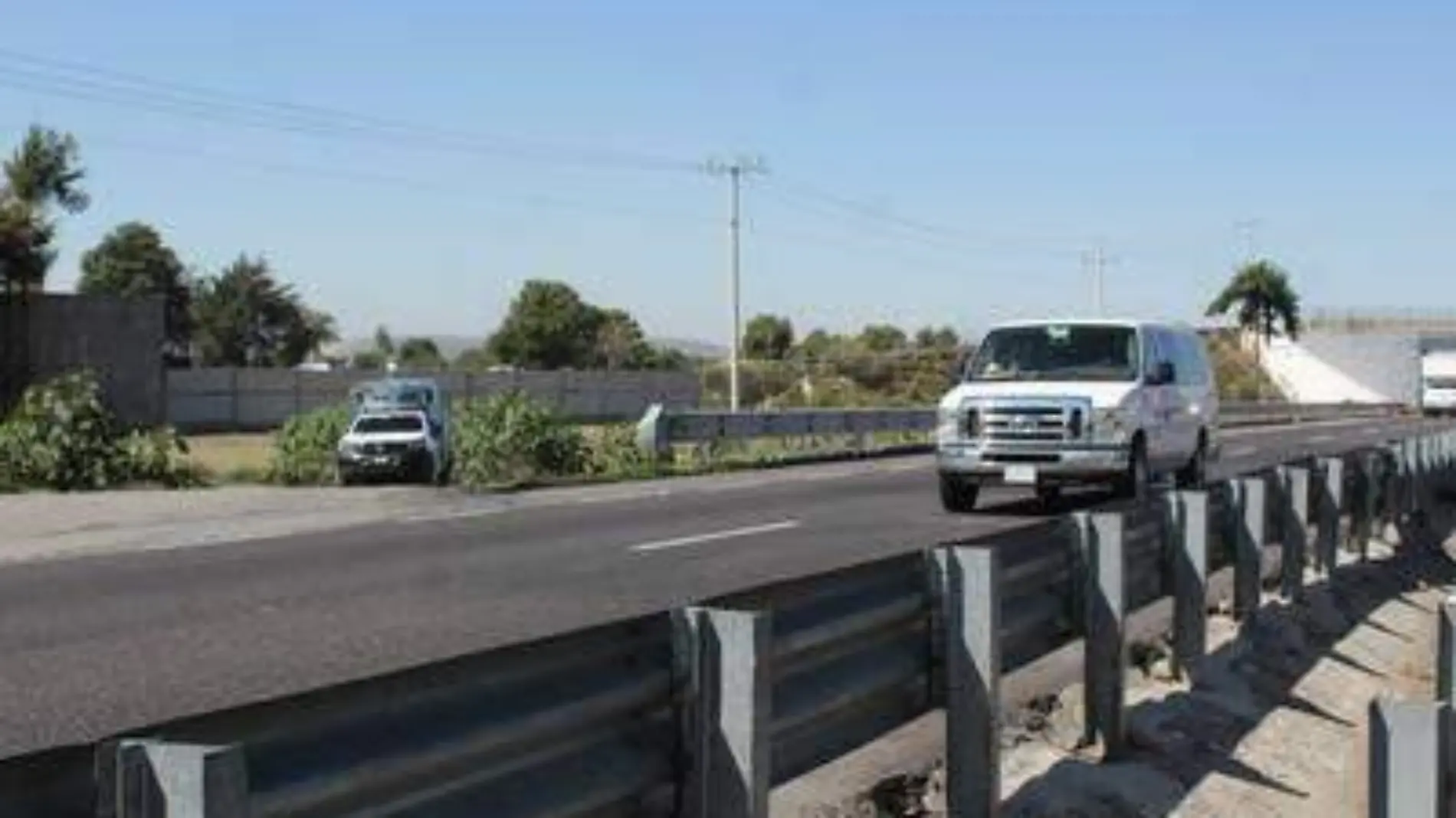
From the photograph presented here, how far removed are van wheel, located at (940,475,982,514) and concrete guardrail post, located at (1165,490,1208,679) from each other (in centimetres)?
1202

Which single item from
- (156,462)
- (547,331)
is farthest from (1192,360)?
(547,331)

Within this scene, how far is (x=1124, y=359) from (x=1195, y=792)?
1454 cm

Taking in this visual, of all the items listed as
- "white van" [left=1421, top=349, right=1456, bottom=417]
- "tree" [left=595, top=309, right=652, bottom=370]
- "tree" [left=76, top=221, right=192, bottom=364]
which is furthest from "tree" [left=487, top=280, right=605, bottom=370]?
"white van" [left=1421, top=349, right=1456, bottom=417]

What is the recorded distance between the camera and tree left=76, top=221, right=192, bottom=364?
12912 cm

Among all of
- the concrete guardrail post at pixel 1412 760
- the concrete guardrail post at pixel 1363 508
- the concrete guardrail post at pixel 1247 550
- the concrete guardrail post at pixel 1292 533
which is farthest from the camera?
the concrete guardrail post at pixel 1363 508

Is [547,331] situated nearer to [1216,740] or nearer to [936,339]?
[936,339]

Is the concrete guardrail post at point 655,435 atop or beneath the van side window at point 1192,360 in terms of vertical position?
beneath

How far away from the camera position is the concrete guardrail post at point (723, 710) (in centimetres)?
572

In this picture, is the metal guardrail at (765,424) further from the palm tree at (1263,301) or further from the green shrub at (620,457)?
the palm tree at (1263,301)

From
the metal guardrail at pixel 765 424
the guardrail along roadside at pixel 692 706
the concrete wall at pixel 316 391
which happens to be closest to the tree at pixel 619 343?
the concrete wall at pixel 316 391

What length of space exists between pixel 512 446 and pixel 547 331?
118789 millimetres

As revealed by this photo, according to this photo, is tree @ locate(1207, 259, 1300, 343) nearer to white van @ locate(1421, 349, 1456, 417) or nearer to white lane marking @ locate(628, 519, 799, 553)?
white van @ locate(1421, 349, 1456, 417)

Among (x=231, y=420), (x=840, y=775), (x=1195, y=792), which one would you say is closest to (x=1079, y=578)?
(x=1195, y=792)

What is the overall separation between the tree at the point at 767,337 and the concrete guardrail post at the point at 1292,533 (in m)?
134
